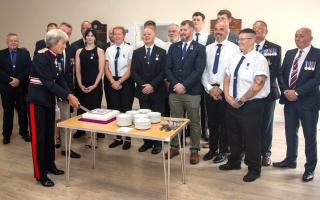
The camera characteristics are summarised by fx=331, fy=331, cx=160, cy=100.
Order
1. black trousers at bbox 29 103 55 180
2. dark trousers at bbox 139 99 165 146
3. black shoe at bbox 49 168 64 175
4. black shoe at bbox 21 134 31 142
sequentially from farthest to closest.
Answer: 1. black shoe at bbox 21 134 31 142
2. dark trousers at bbox 139 99 165 146
3. black shoe at bbox 49 168 64 175
4. black trousers at bbox 29 103 55 180

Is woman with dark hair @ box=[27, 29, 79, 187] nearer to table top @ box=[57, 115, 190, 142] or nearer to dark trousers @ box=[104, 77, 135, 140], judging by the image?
table top @ box=[57, 115, 190, 142]

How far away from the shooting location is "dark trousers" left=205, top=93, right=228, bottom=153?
3787mm

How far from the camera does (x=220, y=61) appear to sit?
3.70m

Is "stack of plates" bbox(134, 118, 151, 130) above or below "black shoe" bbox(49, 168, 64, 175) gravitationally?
above

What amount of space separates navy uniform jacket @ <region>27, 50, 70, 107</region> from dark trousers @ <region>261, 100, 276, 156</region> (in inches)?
85.0

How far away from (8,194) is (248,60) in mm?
2623

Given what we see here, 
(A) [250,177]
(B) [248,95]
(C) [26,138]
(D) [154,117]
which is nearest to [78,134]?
(C) [26,138]

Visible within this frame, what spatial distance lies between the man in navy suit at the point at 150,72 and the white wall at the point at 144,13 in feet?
7.60

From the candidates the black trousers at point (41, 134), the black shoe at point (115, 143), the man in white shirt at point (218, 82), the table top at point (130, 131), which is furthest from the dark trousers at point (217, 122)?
the black trousers at point (41, 134)

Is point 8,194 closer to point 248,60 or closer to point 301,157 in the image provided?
point 248,60

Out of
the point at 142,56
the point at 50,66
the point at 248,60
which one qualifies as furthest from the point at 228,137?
the point at 50,66

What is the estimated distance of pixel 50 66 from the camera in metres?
3.11

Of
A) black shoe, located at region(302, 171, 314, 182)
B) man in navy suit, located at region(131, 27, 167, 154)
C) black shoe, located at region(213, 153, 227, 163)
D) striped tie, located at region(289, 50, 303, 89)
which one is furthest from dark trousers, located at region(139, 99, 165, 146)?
black shoe, located at region(302, 171, 314, 182)

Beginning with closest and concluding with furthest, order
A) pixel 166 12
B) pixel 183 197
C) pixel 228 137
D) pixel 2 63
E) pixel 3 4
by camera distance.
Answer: pixel 183 197
pixel 228 137
pixel 2 63
pixel 166 12
pixel 3 4
